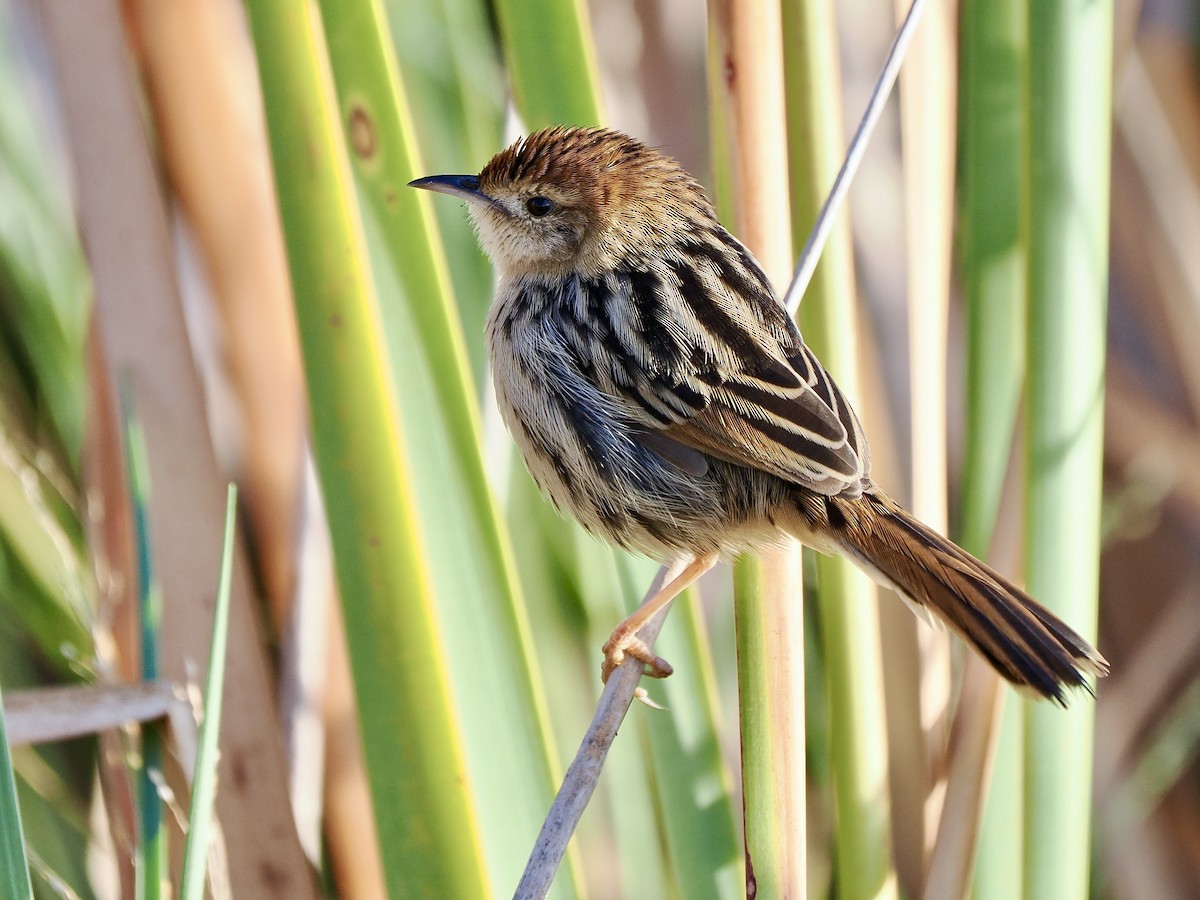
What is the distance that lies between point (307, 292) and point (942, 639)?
1.30 metres

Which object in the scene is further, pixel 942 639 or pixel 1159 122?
pixel 1159 122

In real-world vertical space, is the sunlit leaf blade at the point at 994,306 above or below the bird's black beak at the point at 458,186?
below

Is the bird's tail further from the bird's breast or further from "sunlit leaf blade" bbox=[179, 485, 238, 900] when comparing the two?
"sunlit leaf blade" bbox=[179, 485, 238, 900]

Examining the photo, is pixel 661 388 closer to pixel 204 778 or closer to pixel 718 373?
pixel 718 373

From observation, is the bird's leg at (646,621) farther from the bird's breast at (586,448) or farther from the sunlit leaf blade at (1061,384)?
the sunlit leaf blade at (1061,384)

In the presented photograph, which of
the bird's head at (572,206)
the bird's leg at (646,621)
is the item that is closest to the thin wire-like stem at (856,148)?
the bird's head at (572,206)

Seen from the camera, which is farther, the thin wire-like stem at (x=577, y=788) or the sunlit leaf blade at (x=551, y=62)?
the sunlit leaf blade at (x=551, y=62)

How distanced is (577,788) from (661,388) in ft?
2.01

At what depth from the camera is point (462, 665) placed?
1561mm

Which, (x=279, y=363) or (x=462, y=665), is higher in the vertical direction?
(x=279, y=363)

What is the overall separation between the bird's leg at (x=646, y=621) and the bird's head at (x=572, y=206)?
1.61 feet

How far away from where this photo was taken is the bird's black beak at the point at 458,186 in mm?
1845

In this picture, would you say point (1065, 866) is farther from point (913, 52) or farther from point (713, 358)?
point (913, 52)

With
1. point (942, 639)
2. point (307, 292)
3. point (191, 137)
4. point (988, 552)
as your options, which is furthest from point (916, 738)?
point (191, 137)
